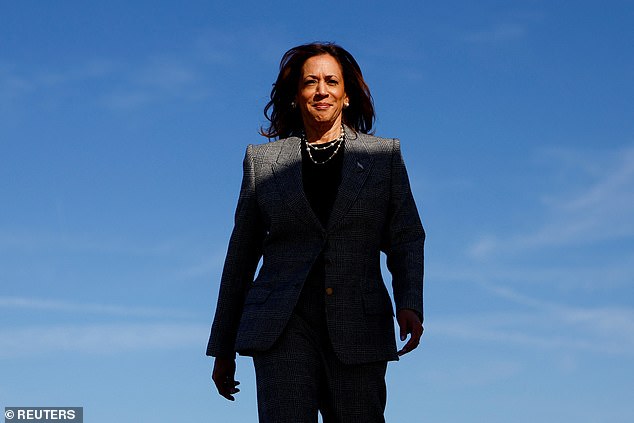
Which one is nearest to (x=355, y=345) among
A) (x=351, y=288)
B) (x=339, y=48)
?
(x=351, y=288)

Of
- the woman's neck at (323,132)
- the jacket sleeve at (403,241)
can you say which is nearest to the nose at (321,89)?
the woman's neck at (323,132)

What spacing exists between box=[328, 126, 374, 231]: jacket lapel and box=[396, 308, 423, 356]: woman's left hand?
19.0 inches

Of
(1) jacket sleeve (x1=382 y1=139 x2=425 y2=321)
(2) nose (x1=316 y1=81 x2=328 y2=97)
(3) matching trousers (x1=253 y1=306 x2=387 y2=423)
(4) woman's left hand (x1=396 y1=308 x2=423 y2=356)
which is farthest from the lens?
(2) nose (x1=316 y1=81 x2=328 y2=97)

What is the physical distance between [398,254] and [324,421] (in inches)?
30.9

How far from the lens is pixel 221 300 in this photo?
19.1ft

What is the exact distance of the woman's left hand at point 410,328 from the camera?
5453 mm

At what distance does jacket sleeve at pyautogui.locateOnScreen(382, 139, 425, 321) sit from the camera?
5562 mm

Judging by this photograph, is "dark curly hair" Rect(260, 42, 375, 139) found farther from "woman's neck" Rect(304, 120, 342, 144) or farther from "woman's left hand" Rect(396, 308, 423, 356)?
"woman's left hand" Rect(396, 308, 423, 356)

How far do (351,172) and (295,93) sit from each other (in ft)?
1.68

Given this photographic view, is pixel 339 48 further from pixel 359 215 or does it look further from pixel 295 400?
pixel 295 400

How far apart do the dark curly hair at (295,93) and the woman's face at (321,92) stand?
0.06 m

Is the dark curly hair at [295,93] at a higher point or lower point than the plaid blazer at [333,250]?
higher

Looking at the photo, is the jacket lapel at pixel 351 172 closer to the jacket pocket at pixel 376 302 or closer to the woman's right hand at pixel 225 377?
the jacket pocket at pixel 376 302

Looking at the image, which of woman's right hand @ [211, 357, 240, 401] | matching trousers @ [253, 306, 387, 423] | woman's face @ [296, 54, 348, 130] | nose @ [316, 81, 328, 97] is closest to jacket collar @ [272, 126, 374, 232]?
woman's face @ [296, 54, 348, 130]
